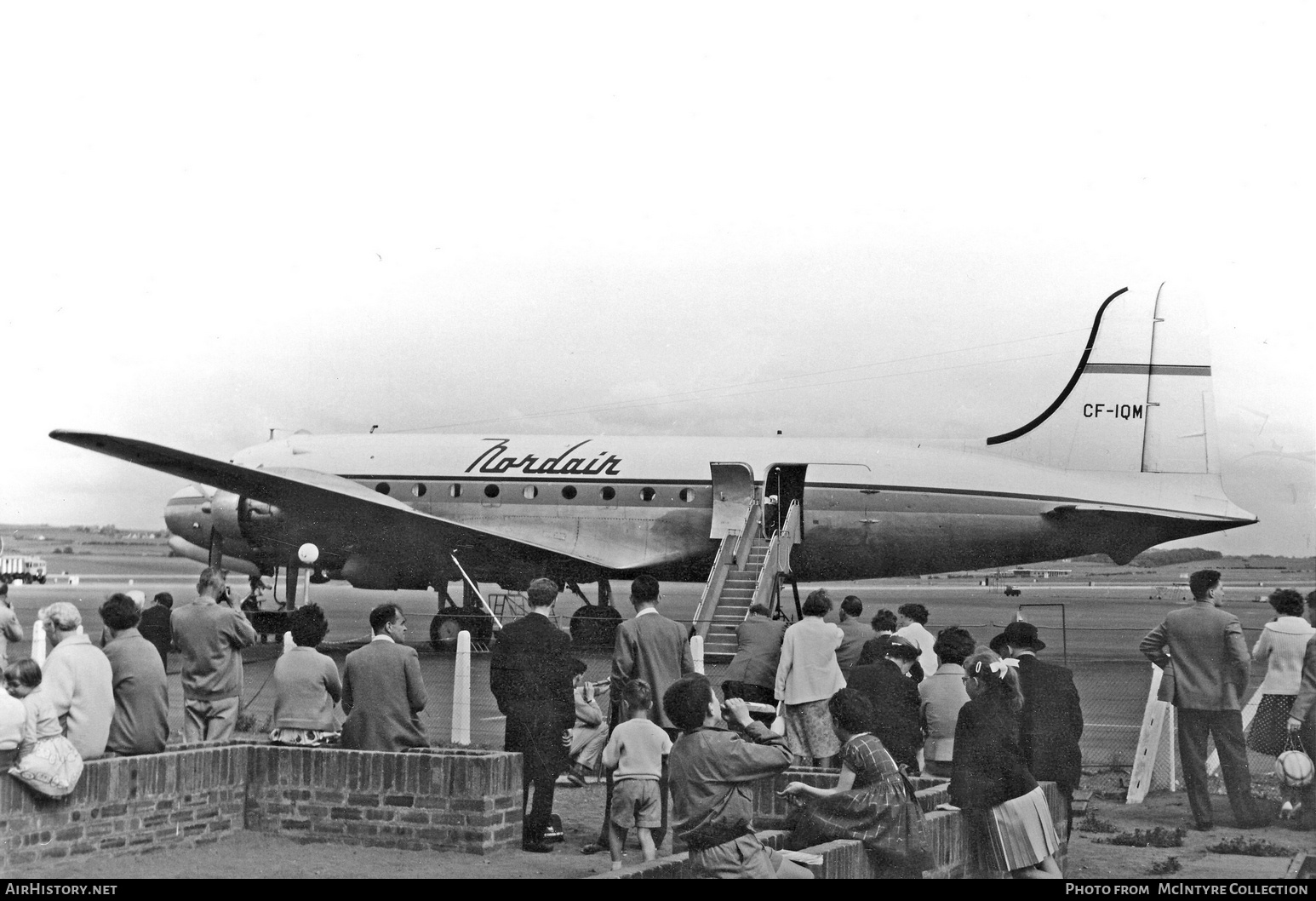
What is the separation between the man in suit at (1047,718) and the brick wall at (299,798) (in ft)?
11.0

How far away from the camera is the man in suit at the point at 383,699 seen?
7.92 metres

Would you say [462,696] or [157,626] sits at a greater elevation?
[157,626]

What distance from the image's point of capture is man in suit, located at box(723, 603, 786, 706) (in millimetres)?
10023

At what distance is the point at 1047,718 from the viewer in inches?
313

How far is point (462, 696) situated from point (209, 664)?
92.6 inches

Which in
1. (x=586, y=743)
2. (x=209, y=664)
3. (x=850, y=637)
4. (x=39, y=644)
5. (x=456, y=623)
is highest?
(x=850, y=637)

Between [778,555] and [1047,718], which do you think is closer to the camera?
[1047,718]

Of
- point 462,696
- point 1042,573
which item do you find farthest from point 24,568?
point 1042,573

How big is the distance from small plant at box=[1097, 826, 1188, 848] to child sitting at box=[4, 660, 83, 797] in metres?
6.71

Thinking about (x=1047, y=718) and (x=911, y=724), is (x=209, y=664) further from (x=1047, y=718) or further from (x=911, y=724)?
(x=1047, y=718)

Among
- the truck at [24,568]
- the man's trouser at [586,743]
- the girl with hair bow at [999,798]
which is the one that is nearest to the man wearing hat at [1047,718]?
the girl with hair bow at [999,798]

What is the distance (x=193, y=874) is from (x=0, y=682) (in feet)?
9.29

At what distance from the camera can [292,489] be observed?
20.2m

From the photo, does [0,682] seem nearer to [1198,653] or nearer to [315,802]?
[315,802]
